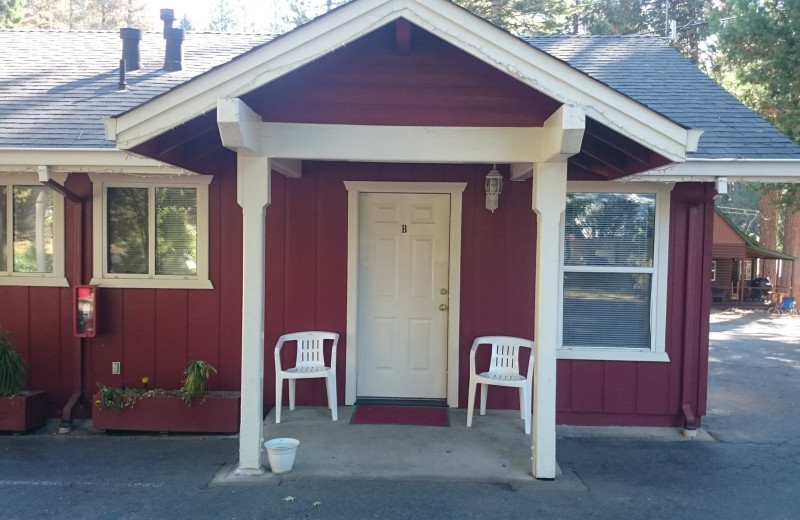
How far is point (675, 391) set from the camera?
18.8 ft

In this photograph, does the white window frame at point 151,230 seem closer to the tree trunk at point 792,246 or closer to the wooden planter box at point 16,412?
the wooden planter box at point 16,412

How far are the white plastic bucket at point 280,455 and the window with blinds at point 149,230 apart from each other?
2.19 meters

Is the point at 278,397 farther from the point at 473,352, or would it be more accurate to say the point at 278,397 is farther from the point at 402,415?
the point at 473,352

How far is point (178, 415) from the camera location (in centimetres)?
534

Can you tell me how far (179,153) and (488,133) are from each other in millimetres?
2312

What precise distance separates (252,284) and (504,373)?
8.10ft

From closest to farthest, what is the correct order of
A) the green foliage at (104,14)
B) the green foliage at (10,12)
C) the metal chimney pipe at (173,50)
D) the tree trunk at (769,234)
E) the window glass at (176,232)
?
the window glass at (176,232) < the metal chimney pipe at (173,50) < the green foliage at (10,12) < the tree trunk at (769,234) < the green foliage at (104,14)

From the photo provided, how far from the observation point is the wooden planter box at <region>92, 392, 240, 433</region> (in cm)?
534

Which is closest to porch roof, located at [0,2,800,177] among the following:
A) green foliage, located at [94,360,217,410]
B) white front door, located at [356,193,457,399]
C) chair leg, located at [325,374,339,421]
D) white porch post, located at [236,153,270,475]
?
white porch post, located at [236,153,270,475]

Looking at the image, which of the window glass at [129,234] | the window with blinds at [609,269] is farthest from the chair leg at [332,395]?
the window with blinds at [609,269]

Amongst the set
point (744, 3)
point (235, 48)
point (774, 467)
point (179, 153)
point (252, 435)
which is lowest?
point (774, 467)

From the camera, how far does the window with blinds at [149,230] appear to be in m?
5.88

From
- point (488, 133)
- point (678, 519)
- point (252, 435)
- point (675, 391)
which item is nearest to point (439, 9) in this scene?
point (488, 133)

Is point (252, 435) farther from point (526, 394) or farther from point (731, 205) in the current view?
point (731, 205)
